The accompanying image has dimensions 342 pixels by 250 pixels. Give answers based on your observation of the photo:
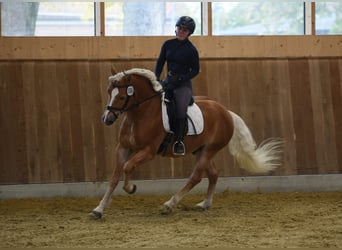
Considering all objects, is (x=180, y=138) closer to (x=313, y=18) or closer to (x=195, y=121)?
(x=195, y=121)

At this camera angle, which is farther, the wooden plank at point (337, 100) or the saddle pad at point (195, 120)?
the wooden plank at point (337, 100)

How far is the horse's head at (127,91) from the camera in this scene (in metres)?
7.59

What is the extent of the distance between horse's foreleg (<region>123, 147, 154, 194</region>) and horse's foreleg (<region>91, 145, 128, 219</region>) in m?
0.15

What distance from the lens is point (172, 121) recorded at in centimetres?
810

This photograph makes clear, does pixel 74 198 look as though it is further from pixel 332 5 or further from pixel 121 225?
pixel 332 5

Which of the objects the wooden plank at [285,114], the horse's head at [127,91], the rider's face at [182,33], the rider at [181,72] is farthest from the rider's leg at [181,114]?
the wooden plank at [285,114]

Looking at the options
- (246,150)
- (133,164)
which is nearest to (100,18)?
(246,150)

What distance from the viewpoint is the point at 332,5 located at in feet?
34.9

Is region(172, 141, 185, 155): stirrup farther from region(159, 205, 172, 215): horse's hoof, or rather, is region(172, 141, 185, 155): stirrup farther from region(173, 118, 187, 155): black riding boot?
region(159, 205, 172, 215): horse's hoof

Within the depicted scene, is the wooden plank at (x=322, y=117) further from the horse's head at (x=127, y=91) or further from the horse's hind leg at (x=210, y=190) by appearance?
the horse's head at (x=127, y=91)

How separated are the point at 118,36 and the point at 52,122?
147cm

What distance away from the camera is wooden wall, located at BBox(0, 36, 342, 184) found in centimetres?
949

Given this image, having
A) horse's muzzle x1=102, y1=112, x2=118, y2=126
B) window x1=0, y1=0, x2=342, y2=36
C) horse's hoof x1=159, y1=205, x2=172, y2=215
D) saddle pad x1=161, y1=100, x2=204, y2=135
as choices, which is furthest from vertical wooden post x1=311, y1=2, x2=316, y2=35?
horse's muzzle x1=102, y1=112, x2=118, y2=126

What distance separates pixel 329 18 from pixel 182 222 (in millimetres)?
4670
